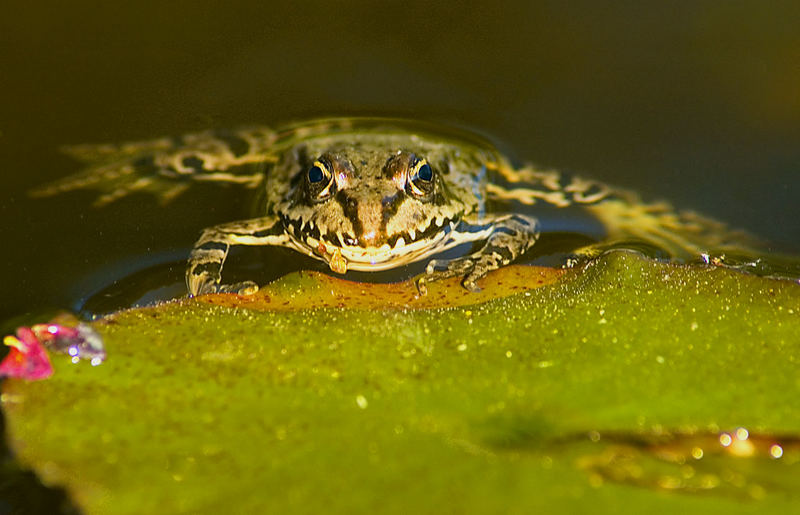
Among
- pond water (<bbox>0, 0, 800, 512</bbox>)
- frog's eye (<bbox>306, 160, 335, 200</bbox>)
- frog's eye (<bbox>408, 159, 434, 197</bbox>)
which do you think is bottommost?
frog's eye (<bbox>306, 160, 335, 200</bbox>)

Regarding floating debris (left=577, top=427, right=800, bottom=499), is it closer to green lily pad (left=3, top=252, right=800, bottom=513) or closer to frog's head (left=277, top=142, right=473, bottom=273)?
green lily pad (left=3, top=252, right=800, bottom=513)

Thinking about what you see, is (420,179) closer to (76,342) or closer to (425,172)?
(425,172)

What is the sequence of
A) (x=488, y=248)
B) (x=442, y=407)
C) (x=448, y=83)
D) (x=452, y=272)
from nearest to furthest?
1. (x=442, y=407)
2. (x=452, y=272)
3. (x=488, y=248)
4. (x=448, y=83)

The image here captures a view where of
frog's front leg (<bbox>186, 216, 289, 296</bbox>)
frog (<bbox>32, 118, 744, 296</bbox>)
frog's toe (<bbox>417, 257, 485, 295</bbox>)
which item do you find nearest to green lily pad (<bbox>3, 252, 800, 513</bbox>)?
frog's toe (<bbox>417, 257, 485, 295</bbox>)

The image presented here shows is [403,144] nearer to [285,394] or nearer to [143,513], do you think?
[285,394]

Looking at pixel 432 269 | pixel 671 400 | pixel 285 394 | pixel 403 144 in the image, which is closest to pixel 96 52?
pixel 403 144

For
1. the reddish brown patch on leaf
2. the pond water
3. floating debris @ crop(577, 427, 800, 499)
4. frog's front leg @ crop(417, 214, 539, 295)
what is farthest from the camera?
the pond water

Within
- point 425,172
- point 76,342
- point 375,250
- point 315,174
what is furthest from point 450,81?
point 76,342
